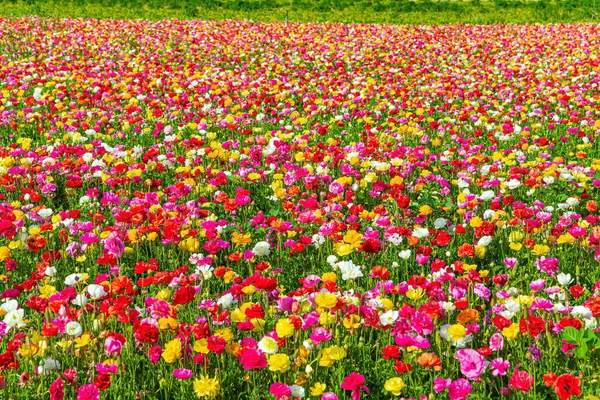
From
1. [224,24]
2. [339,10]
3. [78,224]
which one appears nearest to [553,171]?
[78,224]

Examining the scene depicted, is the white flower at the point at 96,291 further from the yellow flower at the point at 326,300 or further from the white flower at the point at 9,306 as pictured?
the yellow flower at the point at 326,300

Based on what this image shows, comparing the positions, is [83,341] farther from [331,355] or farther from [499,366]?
[499,366]

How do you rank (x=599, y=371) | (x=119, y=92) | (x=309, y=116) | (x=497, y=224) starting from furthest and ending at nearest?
(x=119, y=92) → (x=309, y=116) → (x=497, y=224) → (x=599, y=371)

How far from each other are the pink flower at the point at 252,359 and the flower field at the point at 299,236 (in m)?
0.01

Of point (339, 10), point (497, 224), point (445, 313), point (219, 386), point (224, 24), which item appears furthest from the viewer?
point (339, 10)

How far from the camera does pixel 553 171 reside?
196 inches

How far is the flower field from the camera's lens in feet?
8.98

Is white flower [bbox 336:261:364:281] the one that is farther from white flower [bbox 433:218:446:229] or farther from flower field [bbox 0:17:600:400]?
white flower [bbox 433:218:446:229]

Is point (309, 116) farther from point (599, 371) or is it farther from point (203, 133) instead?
point (599, 371)

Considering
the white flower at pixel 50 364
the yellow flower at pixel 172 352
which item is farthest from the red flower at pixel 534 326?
the white flower at pixel 50 364

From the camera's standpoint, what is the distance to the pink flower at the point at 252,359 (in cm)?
245

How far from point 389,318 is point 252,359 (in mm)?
779

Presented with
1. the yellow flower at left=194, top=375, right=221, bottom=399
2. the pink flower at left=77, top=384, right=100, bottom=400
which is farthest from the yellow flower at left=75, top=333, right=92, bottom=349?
the yellow flower at left=194, top=375, right=221, bottom=399

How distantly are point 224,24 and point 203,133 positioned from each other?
38.9ft
